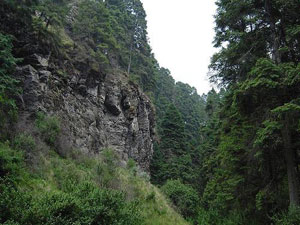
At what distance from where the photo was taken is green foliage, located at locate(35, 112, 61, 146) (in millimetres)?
14447

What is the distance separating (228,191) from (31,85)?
13732 millimetres

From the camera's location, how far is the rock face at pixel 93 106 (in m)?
17.0

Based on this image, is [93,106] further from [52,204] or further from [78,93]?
[52,204]

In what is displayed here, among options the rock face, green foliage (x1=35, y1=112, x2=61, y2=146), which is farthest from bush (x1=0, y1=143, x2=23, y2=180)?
the rock face

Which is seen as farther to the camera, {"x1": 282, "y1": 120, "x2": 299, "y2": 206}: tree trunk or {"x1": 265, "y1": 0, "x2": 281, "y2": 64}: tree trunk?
{"x1": 265, "y1": 0, "x2": 281, "y2": 64}: tree trunk

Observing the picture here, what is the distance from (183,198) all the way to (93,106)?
11661 millimetres

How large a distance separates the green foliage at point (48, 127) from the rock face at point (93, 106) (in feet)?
2.79

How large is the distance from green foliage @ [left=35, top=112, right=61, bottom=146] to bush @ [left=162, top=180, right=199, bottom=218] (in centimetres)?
1081

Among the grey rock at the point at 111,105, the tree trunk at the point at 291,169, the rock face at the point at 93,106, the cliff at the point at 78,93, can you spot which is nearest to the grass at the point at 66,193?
the cliff at the point at 78,93

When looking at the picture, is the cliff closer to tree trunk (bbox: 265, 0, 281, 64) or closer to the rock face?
the rock face

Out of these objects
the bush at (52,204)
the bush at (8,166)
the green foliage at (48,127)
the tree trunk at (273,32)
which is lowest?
the bush at (52,204)

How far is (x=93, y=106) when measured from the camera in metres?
23.8

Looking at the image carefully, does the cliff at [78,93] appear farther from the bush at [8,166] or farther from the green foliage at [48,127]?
the bush at [8,166]

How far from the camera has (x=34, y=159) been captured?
11477 millimetres
